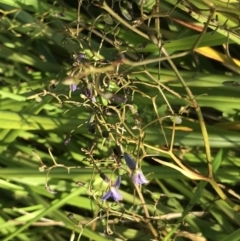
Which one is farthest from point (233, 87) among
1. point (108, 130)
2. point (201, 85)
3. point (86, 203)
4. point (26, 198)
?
point (26, 198)

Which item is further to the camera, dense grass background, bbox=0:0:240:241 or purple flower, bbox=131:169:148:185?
dense grass background, bbox=0:0:240:241

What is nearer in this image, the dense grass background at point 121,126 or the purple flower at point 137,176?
the purple flower at point 137,176

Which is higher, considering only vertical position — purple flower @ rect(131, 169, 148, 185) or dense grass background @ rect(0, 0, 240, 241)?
dense grass background @ rect(0, 0, 240, 241)

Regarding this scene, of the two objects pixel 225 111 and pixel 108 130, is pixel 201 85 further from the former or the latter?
pixel 108 130

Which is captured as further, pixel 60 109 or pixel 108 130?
pixel 60 109

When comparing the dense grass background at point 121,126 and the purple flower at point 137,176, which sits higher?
the dense grass background at point 121,126

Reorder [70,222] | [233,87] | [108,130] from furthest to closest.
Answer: [70,222] → [233,87] → [108,130]

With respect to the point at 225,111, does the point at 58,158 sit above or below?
below

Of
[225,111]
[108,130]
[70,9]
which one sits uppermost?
[70,9]
